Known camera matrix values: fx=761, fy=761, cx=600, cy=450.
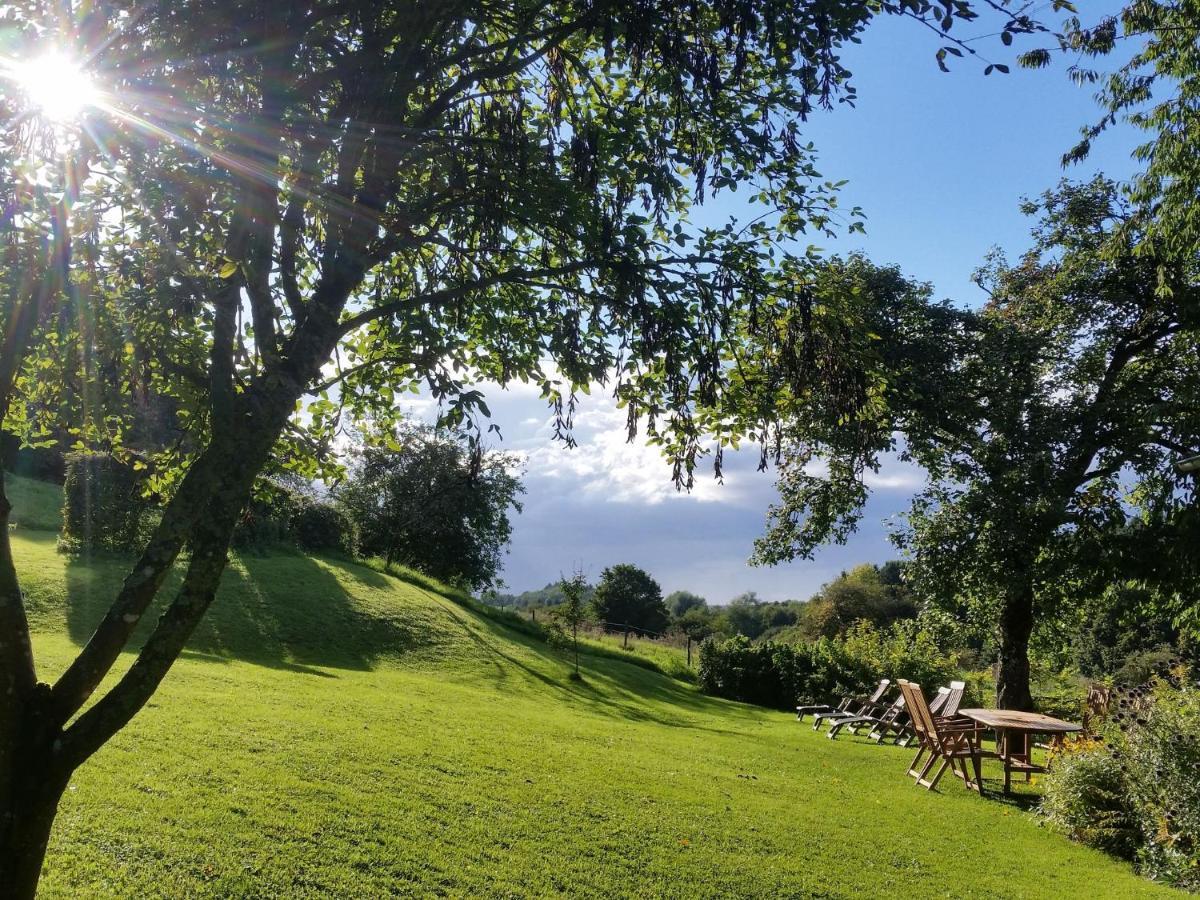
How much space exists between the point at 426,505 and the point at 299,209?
142ft

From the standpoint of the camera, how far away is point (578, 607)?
2734 cm

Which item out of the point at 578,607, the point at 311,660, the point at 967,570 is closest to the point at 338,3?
the point at 967,570

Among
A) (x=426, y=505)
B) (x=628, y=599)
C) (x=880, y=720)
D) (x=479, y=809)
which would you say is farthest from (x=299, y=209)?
(x=628, y=599)

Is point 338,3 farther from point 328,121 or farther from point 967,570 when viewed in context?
point 967,570

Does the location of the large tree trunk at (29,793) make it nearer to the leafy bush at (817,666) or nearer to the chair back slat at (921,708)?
the chair back slat at (921,708)

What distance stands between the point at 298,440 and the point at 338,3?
3.69 meters

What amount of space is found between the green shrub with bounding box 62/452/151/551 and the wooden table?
21.6 metres

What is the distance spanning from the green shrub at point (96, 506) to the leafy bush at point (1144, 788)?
22672 millimetres

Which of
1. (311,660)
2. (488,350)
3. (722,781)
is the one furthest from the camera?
(311,660)

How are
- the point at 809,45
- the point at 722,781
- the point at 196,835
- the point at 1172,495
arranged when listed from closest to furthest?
the point at 809,45
the point at 196,835
the point at 722,781
the point at 1172,495

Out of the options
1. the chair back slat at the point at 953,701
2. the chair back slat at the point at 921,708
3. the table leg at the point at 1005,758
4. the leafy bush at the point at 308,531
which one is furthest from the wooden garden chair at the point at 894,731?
the leafy bush at the point at 308,531

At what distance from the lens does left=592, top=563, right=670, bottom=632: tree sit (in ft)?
234

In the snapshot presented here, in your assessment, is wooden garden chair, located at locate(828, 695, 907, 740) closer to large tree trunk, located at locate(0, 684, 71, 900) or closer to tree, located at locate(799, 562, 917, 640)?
large tree trunk, located at locate(0, 684, 71, 900)

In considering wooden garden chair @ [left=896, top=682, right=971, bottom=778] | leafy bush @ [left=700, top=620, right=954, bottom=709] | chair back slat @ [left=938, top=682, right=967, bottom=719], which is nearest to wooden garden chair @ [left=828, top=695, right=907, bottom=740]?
wooden garden chair @ [left=896, top=682, right=971, bottom=778]
